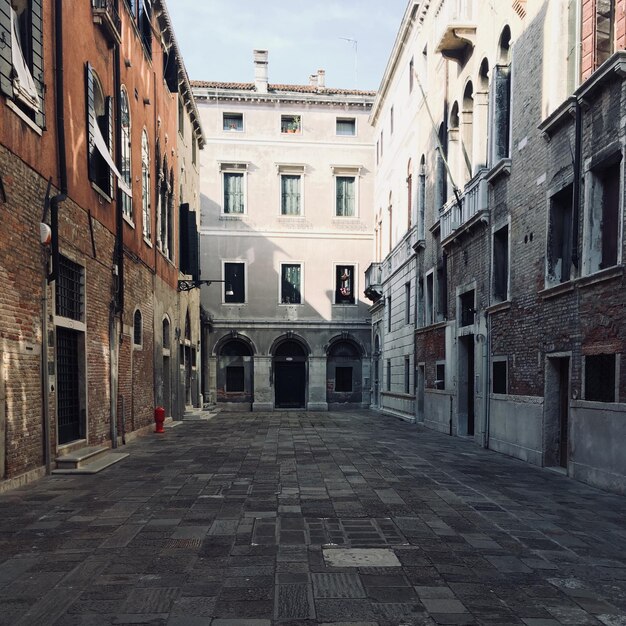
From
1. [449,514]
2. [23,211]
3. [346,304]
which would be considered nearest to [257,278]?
[346,304]

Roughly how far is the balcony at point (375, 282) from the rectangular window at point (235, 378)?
6.99 metres

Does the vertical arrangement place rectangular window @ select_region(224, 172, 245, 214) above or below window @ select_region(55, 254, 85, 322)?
above

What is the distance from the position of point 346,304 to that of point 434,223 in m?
12.1

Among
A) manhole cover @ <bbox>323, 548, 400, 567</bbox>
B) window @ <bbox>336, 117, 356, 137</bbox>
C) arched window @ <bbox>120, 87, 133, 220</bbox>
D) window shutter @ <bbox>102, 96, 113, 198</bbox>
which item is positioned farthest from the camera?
window @ <bbox>336, 117, 356, 137</bbox>

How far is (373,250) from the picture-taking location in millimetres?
29750

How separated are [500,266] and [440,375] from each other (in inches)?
196

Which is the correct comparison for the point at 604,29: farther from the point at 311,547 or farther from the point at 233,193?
the point at 233,193

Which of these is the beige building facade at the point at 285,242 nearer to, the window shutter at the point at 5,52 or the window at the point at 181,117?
the window at the point at 181,117

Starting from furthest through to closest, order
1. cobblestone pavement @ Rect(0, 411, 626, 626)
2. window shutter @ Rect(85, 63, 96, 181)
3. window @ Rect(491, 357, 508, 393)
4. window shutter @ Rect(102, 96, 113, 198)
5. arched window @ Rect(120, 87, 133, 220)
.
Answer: arched window @ Rect(120, 87, 133, 220) < window @ Rect(491, 357, 508, 393) < window shutter @ Rect(102, 96, 113, 198) < window shutter @ Rect(85, 63, 96, 181) < cobblestone pavement @ Rect(0, 411, 626, 626)

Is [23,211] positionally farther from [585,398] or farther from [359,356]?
[359,356]

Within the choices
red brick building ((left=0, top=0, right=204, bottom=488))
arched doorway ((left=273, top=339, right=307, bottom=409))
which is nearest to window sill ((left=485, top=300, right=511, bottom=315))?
red brick building ((left=0, top=0, right=204, bottom=488))

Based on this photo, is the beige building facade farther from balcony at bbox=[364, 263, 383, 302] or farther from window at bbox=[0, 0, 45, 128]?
window at bbox=[0, 0, 45, 128]

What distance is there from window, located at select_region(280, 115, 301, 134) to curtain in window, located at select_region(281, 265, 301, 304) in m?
6.64

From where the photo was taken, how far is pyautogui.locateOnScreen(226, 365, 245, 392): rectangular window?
2887 centimetres
